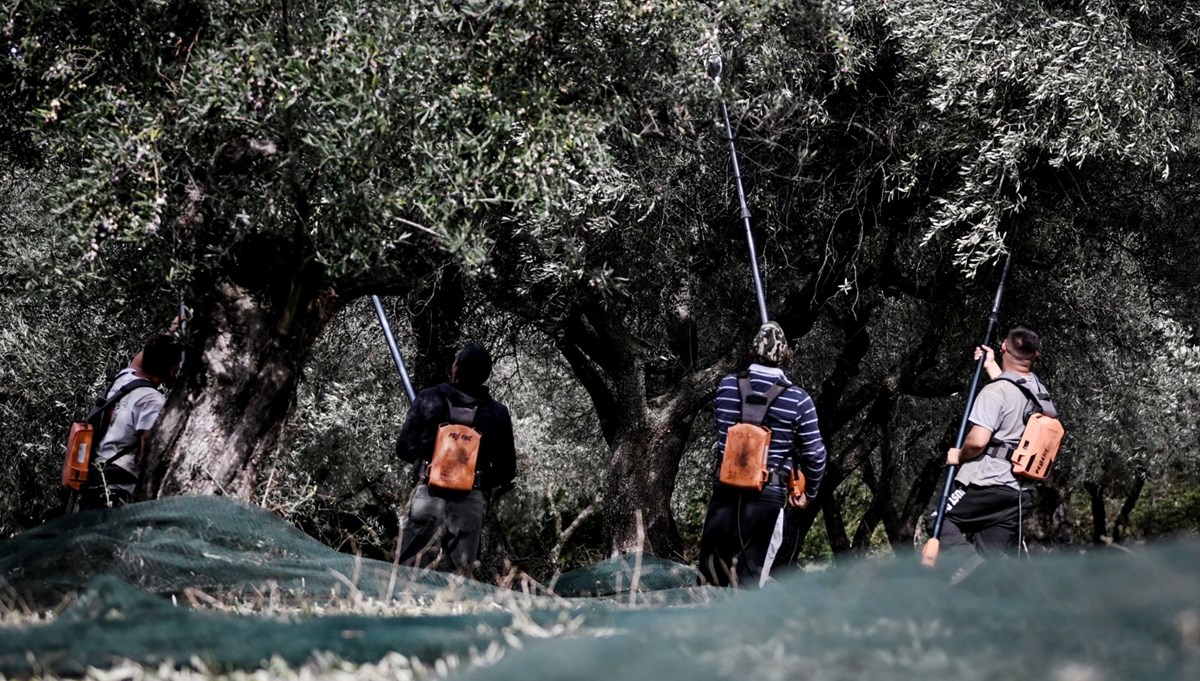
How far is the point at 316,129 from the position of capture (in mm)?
6562

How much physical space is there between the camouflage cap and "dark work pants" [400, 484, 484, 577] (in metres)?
1.98

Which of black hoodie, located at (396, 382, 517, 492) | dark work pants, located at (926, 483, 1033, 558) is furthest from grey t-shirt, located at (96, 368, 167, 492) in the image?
dark work pants, located at (926, 483, 1033, 558)

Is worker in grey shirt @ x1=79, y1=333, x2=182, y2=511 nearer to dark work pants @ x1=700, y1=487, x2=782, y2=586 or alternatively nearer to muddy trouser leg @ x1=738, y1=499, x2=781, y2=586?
dark work pants @ x1=700, y1=487, x2=782, y2=586

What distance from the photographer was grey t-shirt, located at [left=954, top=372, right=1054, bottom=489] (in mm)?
7996

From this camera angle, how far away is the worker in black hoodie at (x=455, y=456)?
26.5 feet

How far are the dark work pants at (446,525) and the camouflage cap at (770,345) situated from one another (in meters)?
1.98

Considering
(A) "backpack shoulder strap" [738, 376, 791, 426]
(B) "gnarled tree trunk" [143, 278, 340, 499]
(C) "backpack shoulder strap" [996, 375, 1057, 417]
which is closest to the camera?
(B) "gnarled tree trunk" [143, 278, 340, 499]

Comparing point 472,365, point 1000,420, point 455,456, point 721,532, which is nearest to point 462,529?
point 455,456

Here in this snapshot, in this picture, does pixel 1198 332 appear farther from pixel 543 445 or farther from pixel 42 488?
pixel 42 488

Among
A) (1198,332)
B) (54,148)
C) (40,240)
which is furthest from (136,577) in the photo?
(1198,332)

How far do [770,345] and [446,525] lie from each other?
2.27m

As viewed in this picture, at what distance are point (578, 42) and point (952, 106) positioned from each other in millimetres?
4181

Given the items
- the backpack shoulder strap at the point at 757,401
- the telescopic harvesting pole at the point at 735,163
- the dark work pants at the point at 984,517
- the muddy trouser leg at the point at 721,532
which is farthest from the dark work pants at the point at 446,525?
the dark work pants at the point at 984,517

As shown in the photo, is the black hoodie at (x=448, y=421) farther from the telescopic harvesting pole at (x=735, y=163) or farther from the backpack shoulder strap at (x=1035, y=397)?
the backpack shoulder strap at (x=1035, y=397)
